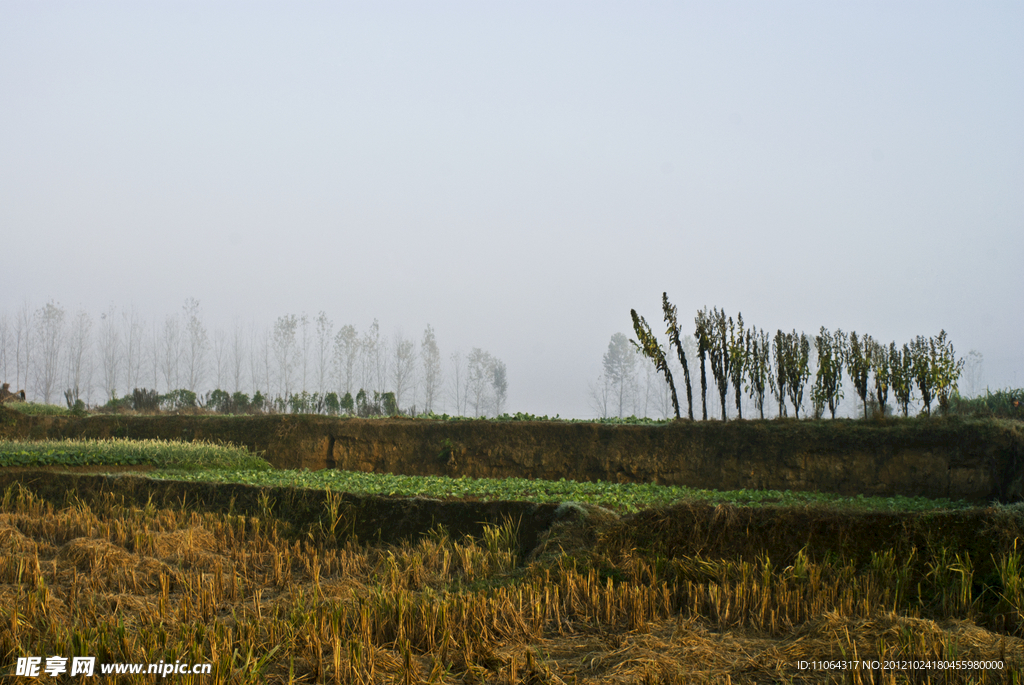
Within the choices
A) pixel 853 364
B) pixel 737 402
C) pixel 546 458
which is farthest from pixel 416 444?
pixel 853 364

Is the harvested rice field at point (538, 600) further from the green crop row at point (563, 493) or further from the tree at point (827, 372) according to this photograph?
the tree at point (827, 372)

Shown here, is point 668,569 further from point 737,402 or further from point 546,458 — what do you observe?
point 737,402

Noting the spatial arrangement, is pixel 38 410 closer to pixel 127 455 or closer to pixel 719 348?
pixel 127 455

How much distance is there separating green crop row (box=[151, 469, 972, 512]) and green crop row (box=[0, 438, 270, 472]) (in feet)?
8.25

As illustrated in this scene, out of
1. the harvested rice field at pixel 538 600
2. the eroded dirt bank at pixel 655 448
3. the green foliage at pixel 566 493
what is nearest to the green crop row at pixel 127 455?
the eroded dirt bank at pixel 655 448

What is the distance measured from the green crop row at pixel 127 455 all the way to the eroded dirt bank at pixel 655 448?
2.48 meters

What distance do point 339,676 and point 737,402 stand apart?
52.0ft

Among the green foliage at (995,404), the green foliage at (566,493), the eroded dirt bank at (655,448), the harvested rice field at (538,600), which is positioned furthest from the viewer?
the green foliage at (995,404)

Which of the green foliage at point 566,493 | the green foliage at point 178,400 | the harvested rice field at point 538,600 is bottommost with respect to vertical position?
the harvested rice field at point 538,600

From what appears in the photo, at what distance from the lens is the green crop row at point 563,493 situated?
324 inches

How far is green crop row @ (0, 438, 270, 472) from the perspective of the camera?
41.9 ft

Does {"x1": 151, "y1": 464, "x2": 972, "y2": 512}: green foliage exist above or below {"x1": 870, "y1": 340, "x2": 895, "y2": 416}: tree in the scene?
below

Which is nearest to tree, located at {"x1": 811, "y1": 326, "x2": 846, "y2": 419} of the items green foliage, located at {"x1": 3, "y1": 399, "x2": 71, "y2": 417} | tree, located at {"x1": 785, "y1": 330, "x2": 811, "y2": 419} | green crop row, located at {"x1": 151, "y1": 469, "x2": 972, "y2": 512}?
tree, located at {"x1": 785, "y1": 330, "x2": 811, "y2": 419}

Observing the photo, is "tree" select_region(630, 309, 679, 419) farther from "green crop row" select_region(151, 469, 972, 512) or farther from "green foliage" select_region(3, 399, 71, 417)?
"green foliage" select_region(3, 399, 71, 417)
